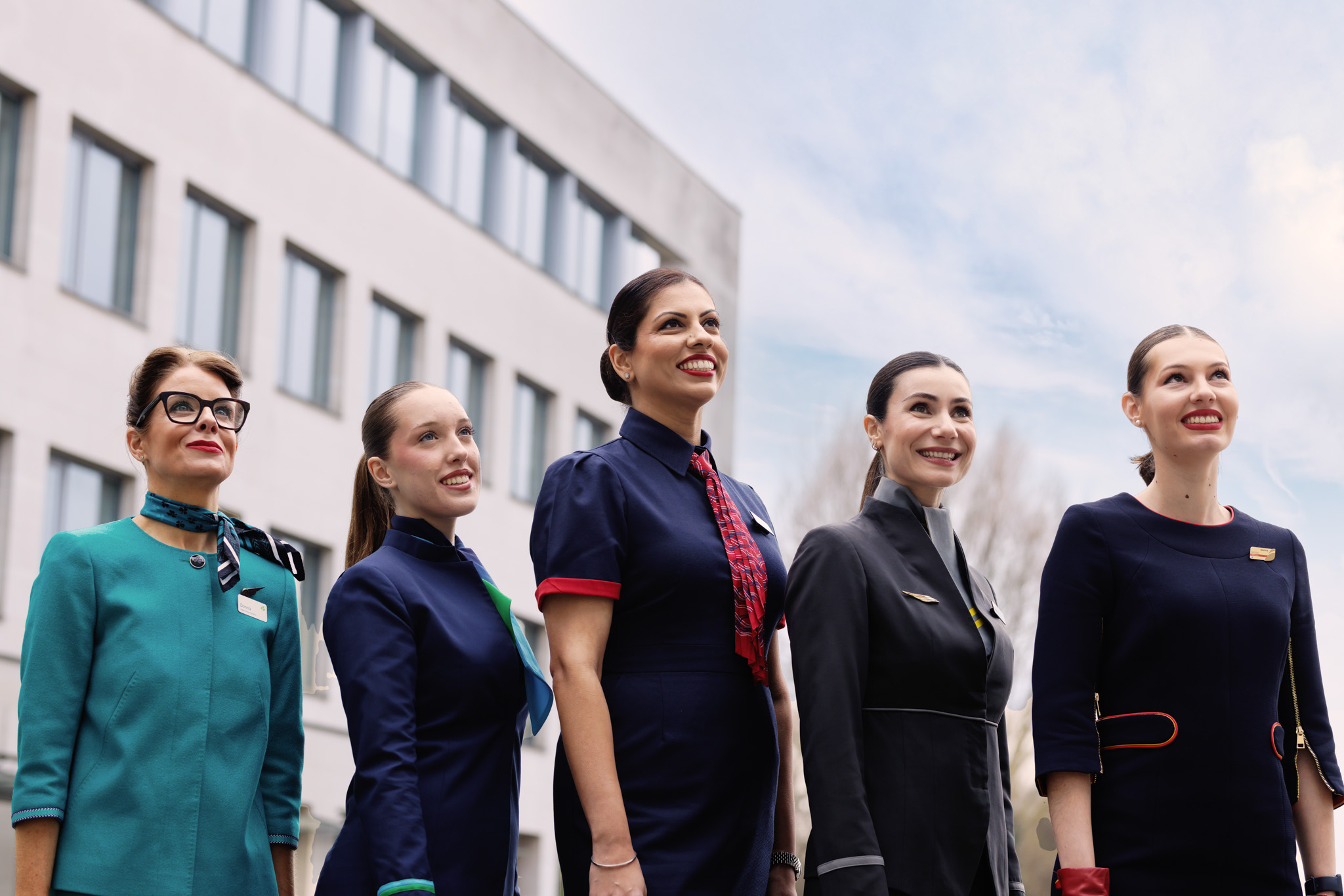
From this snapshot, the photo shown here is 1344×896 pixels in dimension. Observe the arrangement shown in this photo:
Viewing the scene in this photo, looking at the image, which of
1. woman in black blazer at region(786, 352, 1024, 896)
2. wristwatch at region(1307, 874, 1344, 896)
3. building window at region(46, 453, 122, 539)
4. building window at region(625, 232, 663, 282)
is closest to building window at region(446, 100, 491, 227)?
building window at region(625, 232, 663, 282)

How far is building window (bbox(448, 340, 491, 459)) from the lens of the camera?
2398cm

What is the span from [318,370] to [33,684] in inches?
705

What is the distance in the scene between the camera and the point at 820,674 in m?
3.44

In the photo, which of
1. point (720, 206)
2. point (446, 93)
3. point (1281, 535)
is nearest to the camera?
point (1281, 535)

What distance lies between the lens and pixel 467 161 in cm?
2466

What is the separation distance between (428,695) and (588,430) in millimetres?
23719

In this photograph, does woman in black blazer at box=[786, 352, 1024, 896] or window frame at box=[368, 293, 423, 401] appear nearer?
woman in black blazer at box=[786, 352, 1024, 896]

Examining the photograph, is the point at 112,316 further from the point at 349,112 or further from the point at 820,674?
the point at 820,674

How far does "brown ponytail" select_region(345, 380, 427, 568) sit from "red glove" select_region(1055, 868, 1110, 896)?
1.90 metres

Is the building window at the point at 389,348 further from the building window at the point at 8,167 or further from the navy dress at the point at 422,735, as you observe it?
the navy dress at the point at 422,735

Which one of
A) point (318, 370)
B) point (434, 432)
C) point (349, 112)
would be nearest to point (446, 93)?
point (349, 112)

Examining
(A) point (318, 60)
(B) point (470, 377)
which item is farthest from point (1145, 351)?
(B) point (470, 377)

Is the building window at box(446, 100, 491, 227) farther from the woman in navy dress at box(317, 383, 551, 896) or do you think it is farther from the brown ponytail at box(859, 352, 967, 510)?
the brown ponytail at box(859, 352, 967, 510)

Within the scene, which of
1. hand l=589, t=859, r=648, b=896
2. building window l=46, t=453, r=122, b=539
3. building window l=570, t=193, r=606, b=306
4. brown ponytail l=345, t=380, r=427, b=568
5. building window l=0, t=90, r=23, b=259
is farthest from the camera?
building window l=570, t=193, r=606, b=306
